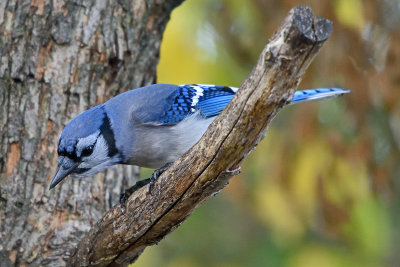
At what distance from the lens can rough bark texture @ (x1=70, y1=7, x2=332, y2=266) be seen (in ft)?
5.99

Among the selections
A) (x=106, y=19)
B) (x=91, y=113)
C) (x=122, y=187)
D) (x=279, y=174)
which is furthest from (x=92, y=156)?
(x=279, y=174)

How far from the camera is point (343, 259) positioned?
4113 mm

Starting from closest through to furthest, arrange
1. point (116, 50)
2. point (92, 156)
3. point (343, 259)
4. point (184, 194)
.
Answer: point (184, 194) < point (92, 156) < point (116, 50) < point (343, 259)

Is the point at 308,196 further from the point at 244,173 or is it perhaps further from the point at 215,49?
the point at 215,49

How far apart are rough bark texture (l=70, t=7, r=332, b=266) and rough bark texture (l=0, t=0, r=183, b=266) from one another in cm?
31

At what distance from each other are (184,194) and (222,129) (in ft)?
1.19

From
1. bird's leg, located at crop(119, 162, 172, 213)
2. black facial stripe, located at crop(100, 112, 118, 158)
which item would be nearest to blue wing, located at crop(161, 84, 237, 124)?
black facial stripe, located at crop(100, 112, 118, 158)

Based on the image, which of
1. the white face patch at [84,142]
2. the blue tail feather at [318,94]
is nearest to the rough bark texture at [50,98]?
the white face patch at [84,142]

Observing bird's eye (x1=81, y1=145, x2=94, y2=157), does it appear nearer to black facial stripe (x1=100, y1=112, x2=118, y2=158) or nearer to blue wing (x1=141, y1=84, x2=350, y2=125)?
black facial stripe (x1=100, y1=112, x2=118, y2=158)

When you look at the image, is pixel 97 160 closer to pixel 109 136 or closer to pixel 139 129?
pixel 109 136

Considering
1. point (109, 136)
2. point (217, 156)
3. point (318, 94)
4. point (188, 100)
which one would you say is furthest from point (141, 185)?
point (318, 94)

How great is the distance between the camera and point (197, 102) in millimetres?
3129

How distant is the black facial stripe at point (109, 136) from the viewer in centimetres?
284

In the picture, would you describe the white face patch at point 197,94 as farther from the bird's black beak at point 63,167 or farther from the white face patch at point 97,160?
the bird's black beak at point 63,167
